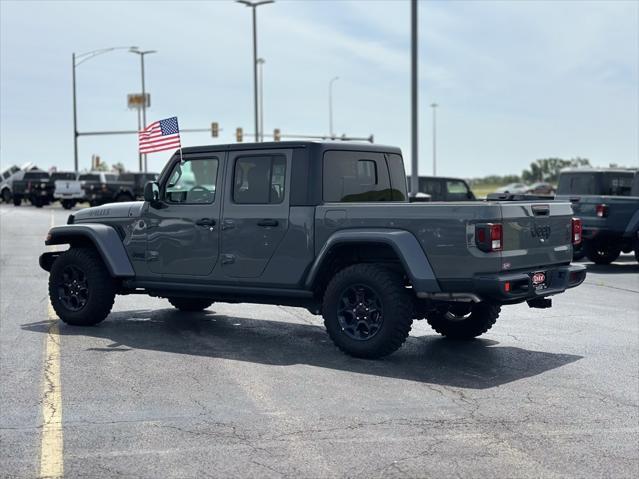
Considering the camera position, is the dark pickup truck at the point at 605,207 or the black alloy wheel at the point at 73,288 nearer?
the black alloy wheel at the point at 73,288

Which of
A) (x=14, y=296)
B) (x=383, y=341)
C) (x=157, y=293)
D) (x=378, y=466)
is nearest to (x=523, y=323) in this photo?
(x=383, y=341)

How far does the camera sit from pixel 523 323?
36.2 ft

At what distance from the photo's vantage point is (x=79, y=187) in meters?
49.2

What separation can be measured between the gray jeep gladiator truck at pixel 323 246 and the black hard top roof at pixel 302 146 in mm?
17

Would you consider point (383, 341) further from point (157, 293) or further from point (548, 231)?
point (157, 293)

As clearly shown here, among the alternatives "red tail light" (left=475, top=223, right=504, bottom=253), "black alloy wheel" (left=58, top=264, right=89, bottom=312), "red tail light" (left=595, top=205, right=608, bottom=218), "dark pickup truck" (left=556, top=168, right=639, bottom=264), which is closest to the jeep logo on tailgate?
"red tail light" (left=475, top=223, right=504, bottom=253)

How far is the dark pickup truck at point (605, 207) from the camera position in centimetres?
1816

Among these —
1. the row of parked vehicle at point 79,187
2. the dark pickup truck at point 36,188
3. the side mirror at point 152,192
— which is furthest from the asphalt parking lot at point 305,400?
the dark pickup truck at point 36,188

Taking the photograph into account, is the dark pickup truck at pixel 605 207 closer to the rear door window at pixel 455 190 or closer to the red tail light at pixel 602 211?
the red tail light at pixel 602 211

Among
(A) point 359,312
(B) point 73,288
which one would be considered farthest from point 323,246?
(B) point 73,288

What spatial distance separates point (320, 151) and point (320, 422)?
3440 millimetres

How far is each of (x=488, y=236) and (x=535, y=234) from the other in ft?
2.80

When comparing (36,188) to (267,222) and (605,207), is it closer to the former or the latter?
(605,207)

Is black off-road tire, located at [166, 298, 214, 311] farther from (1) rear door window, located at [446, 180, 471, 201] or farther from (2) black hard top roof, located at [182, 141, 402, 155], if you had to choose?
(1) rear door window, located at [446, 180, 471, 201]
